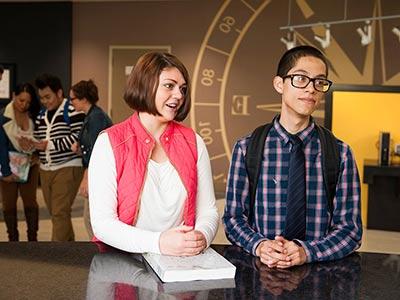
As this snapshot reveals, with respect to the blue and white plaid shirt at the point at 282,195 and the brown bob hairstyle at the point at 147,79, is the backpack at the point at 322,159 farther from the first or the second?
the brown bob hairstyle at the point at 147,79

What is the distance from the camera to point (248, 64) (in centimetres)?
809

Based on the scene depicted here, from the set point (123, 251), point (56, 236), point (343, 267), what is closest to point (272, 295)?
point (343, 267)

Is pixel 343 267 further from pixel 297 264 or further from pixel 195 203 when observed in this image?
pixel 195 203

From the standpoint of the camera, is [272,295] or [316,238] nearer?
[272,295]

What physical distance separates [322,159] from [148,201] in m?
0.56

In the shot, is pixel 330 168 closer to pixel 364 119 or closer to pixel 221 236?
pixel 221 236

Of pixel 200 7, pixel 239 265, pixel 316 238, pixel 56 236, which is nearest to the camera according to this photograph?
pixel 239 265

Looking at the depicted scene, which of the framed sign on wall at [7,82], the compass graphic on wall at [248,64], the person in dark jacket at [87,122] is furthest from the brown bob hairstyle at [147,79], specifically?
the framed sign on wall at [7,82]

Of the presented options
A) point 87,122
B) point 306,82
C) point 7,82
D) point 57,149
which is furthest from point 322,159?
point 7,82

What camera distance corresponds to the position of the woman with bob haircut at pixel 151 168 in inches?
65.0

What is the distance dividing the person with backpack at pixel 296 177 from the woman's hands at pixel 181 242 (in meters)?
0.19

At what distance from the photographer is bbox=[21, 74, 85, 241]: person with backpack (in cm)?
419

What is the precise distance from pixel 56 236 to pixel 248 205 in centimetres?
288

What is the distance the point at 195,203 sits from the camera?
176 centimetres
